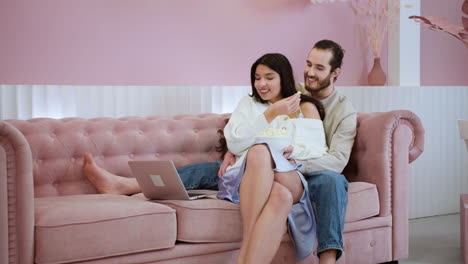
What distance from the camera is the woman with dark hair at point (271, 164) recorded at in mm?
2529

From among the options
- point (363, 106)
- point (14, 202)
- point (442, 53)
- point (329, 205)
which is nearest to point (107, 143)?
point (14, 202)

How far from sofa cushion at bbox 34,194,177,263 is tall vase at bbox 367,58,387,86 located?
8.27ft

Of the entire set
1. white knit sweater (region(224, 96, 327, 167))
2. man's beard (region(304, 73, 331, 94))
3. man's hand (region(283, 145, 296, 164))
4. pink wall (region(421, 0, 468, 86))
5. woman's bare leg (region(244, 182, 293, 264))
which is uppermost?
pink wall (region(421, 0, 468, 86))

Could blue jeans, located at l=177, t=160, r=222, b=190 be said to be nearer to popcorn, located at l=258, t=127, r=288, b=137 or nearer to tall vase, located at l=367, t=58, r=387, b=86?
popcorn, located at l=258, t=127, r=288, b=137

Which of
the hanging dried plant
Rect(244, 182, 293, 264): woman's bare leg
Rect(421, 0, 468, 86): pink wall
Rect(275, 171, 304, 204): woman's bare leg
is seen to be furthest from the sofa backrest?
Rect(421, 0, 468, 86): pink wall

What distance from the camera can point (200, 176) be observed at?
3.15 meters

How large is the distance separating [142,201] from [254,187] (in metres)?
0.50

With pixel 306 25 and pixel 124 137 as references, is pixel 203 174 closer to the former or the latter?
pixel 124 137

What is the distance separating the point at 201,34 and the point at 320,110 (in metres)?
1.23

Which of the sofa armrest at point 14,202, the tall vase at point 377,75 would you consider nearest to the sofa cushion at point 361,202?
the sofa armrest at point 14,202

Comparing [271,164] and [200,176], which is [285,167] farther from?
[200,176]

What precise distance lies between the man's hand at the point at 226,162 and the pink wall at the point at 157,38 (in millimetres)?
999

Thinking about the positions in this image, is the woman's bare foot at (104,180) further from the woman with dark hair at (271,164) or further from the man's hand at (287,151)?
the man's hand at (287,151)

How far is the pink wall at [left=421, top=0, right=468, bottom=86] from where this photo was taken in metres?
5.15
